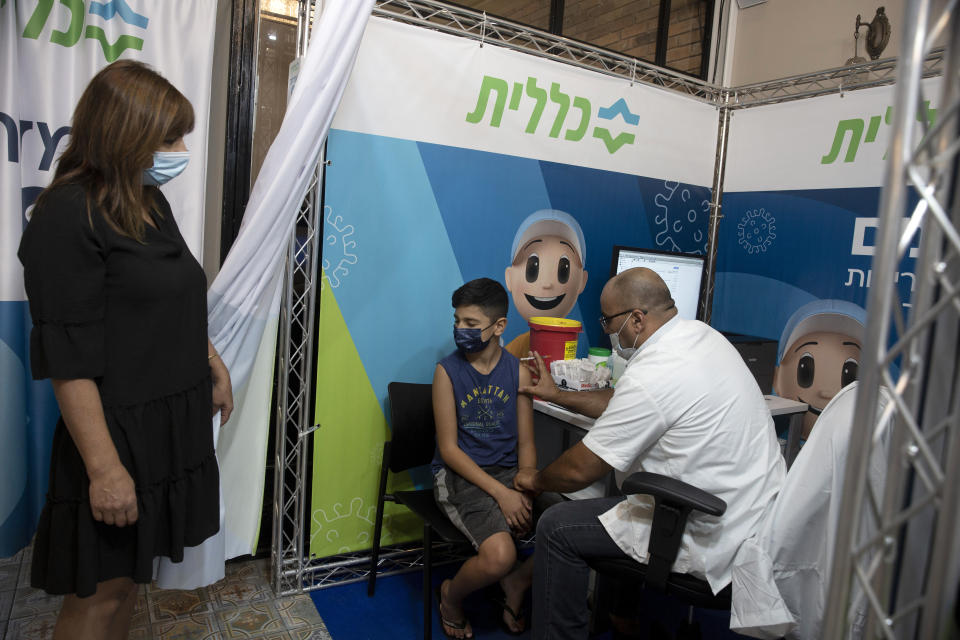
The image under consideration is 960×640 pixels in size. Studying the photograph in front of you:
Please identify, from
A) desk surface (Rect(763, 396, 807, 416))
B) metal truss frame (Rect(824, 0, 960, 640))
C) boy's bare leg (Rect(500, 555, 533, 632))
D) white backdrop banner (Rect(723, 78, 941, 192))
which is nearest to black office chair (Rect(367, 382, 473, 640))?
boy's bare leg (Rect(500, 555, 533, 632))

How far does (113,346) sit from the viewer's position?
4.75ft

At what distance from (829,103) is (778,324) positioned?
117cm

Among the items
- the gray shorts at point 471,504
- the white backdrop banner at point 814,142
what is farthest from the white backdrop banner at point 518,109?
the gray shorts at point 471,504

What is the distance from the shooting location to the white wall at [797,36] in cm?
346

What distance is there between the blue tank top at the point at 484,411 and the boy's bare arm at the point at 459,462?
36mm

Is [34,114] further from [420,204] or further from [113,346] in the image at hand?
[420,204]

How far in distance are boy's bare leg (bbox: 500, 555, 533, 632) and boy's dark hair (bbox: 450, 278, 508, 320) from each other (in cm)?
97

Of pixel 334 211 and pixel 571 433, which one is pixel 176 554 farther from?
pixel 571 433

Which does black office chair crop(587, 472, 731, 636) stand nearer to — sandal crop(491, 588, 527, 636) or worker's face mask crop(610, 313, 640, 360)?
worker's face mask crop(610, 313, 640, 360)

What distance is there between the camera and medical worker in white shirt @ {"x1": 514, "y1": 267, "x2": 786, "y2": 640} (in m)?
1.82

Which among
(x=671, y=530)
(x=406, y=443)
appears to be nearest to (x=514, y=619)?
(x=406, y=443)

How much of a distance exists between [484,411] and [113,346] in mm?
1321

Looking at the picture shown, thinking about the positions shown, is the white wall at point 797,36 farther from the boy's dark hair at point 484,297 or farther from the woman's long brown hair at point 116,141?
the woman's long brown hair at point 116,141

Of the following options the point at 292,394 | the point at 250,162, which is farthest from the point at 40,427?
the point at 250,162
